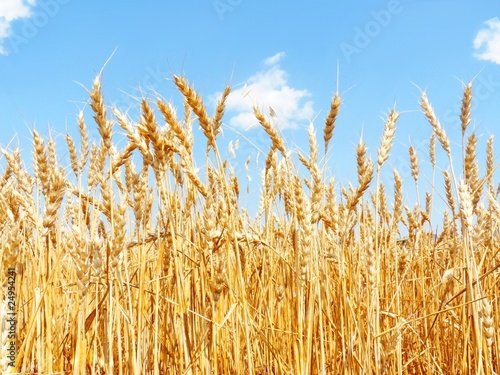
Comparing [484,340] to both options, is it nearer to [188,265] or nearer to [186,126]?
[188,265]

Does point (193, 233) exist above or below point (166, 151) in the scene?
below

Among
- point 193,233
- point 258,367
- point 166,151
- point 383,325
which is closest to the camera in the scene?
point 166,151

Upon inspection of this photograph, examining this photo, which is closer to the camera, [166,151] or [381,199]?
[166,151]

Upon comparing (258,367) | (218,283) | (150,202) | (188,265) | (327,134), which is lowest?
(258,367)

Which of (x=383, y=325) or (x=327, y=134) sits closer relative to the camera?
(x=327, y=134)

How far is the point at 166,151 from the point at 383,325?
135 centimetres

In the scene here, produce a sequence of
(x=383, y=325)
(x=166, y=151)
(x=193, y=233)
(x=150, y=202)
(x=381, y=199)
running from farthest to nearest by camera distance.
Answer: (x=381, y=199) → (x=383, y=325) → (x=193, y=233) → (x=150, y=202) → (x=166, y=151)

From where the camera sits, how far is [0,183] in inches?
93.0

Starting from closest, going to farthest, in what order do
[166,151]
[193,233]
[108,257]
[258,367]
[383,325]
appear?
[108,257] → [166,151] → [193,233] → [258,367] → [383,325]

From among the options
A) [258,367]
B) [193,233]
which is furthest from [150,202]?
[258,367]

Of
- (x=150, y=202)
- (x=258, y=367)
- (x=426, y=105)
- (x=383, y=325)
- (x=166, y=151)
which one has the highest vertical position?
Result: (x=426, y=105)

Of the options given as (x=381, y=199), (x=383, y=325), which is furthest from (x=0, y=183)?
(x=381, y=199)

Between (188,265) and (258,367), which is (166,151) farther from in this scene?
(258,367)

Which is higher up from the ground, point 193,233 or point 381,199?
point 381,199
